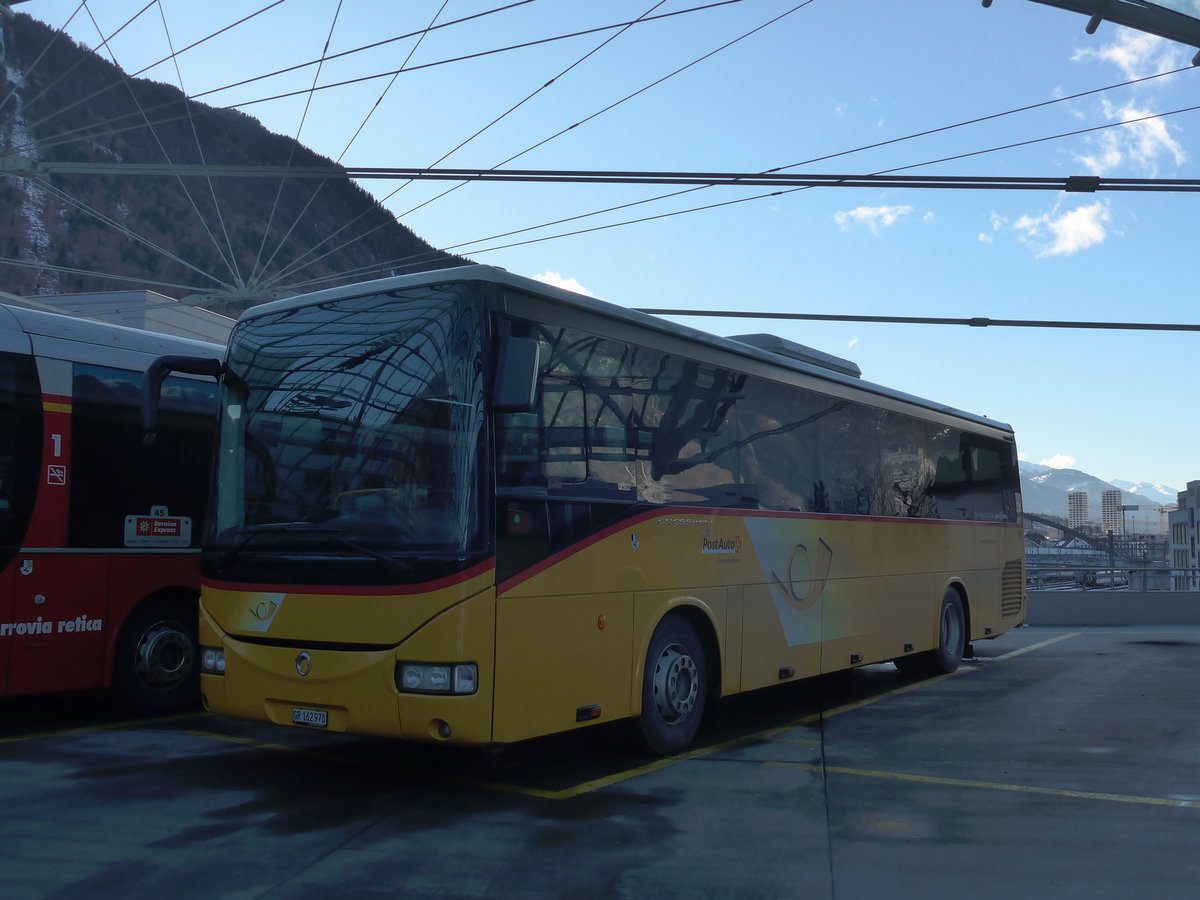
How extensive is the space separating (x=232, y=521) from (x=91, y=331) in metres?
2.90

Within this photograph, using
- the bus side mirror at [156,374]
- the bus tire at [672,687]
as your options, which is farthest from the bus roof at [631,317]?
the bus tire at [672,687]

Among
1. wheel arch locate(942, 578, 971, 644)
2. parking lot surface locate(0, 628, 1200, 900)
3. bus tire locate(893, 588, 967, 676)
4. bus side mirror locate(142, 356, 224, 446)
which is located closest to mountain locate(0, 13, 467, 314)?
wheel arch locate(942, 578, 971, 644)

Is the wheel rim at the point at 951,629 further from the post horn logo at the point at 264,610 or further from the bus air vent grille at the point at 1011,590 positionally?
the post horn logo at the point at 264,610

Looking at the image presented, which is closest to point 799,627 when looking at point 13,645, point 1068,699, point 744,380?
point 744,380

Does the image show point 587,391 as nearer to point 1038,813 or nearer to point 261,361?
A: point 261,361

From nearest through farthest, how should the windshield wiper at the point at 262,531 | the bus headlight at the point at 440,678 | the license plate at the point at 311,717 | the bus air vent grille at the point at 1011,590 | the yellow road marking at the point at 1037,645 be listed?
the bus headlight at the point at 440,678
the license plate at the point at 311,717
the windshield wiper at the point at 262,531
the bus air vent grille at the point at 1011,590
the yellow road marking at the point at 1037,645

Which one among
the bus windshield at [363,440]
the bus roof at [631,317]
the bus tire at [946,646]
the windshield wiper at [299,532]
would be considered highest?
the bus roof at [631,317]

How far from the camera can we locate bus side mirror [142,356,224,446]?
7.32 m

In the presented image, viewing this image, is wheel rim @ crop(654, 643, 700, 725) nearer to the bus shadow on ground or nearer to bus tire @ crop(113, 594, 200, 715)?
the bus shadow on ground

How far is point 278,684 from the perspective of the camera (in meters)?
6.77

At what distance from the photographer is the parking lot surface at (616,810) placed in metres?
5.09

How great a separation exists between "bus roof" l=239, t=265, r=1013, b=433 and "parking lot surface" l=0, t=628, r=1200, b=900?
9.78 feet

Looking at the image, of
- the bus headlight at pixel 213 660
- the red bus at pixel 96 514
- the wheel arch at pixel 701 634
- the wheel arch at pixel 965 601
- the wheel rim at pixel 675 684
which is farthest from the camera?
the wheel arch at pixel 965 601

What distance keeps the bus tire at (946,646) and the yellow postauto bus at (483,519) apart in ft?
15.2
